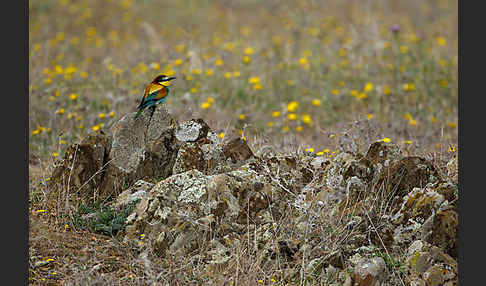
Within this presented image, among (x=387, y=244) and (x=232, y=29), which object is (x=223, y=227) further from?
(x=232, y=29)

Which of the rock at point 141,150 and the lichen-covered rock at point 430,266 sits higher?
the rock at point 141,150

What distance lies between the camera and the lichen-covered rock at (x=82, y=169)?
460cm

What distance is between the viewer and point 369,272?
3.62 meters

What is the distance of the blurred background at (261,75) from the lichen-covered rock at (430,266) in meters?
1.46

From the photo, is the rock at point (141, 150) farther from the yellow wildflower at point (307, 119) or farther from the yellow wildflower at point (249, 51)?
the yellow wildflower at point (249, 51)

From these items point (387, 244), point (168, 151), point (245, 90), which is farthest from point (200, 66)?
point (387, 244)

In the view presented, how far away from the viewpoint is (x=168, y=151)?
4.78 meters

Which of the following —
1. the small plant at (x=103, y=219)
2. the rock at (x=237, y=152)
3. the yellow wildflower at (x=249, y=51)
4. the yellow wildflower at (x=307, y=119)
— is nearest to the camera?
the small plant at (x=103, y=219)

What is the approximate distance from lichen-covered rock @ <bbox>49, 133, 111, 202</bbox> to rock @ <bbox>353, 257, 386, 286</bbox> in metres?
2.01

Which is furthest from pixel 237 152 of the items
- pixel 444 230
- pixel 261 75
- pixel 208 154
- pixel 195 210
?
pixel 261 75

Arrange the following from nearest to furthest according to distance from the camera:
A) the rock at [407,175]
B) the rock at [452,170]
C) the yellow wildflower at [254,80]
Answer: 1. the rock at [407,175]
2. the rock at [452,170]
3. the yellow wildflower at [254,80]

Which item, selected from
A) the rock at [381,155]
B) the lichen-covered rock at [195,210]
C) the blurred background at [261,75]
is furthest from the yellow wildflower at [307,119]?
the lichen-covered rock at [195,210]

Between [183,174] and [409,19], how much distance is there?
10.6 metres

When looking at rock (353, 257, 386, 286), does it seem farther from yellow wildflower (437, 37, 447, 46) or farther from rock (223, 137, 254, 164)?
yellow wildflower (437, 37, 447, 46)
